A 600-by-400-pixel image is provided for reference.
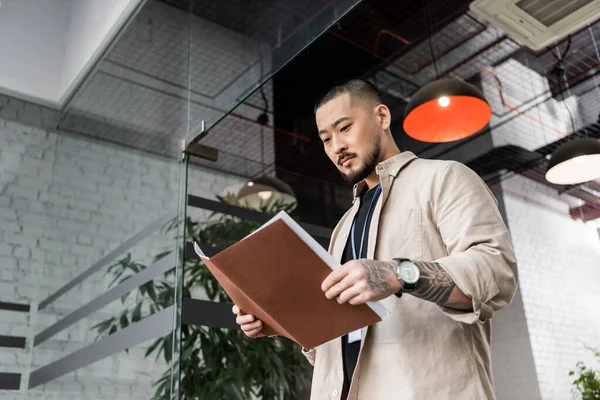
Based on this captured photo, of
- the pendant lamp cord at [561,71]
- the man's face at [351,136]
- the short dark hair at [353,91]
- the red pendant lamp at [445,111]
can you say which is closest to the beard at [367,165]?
the man's face at [351,136]

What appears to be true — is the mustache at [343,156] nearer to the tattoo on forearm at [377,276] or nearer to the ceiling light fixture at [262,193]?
the tattoo on forearm at [377,276]

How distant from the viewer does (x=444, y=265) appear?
38.0 inches

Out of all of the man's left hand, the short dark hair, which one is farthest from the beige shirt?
the short dark hair

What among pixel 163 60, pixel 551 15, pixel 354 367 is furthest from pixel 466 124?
pixel 354 367

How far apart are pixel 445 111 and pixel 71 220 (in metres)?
2.23

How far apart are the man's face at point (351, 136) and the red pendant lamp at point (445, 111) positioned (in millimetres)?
2074

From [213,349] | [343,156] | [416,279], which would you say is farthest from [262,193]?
[416,279]

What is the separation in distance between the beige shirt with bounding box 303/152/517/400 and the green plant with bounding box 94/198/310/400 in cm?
122

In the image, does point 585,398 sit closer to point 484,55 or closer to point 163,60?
point 484,55

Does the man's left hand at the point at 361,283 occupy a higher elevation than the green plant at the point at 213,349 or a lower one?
lower

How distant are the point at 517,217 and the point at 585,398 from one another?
1.95 m

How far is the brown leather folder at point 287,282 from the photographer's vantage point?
923 millimetres

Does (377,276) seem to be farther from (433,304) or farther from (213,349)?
(213,349)

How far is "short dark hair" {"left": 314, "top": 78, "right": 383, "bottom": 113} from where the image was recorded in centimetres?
138
